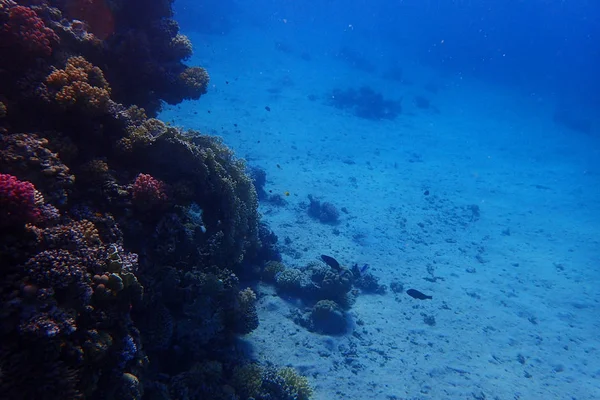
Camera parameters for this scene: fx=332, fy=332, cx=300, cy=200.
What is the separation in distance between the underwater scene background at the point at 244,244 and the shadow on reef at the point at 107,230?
2 cm

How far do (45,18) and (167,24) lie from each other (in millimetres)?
3569

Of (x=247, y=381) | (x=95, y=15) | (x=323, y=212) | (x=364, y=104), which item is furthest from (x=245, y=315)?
(x=364, y=104)

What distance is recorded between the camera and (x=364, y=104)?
127 ft

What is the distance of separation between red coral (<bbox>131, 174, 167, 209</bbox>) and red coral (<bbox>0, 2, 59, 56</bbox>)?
8.16 ft

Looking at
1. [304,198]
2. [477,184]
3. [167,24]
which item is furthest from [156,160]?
[477,184]

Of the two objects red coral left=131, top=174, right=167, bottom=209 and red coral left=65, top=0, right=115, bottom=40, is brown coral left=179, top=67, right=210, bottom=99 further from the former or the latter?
red coral left=131, top=174, right=167, bottom=209

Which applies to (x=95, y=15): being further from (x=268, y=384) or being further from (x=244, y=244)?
(x=268, y=384)

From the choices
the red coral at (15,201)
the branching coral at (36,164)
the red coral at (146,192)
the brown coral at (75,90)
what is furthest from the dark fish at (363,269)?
the red coral at (15,201)

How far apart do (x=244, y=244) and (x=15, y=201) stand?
6510 millimetres

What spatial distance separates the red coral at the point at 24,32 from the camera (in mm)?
4918

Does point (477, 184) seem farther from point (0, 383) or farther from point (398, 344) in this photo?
point (0, 383)

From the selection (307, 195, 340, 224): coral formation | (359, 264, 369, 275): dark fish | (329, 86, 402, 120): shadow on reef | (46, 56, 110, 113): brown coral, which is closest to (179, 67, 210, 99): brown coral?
(46, 56, 110, 113): brown coral

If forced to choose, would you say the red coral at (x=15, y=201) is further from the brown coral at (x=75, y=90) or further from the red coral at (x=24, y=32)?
the red coral at (x=24, y=32)

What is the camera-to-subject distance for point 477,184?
28.5 m
